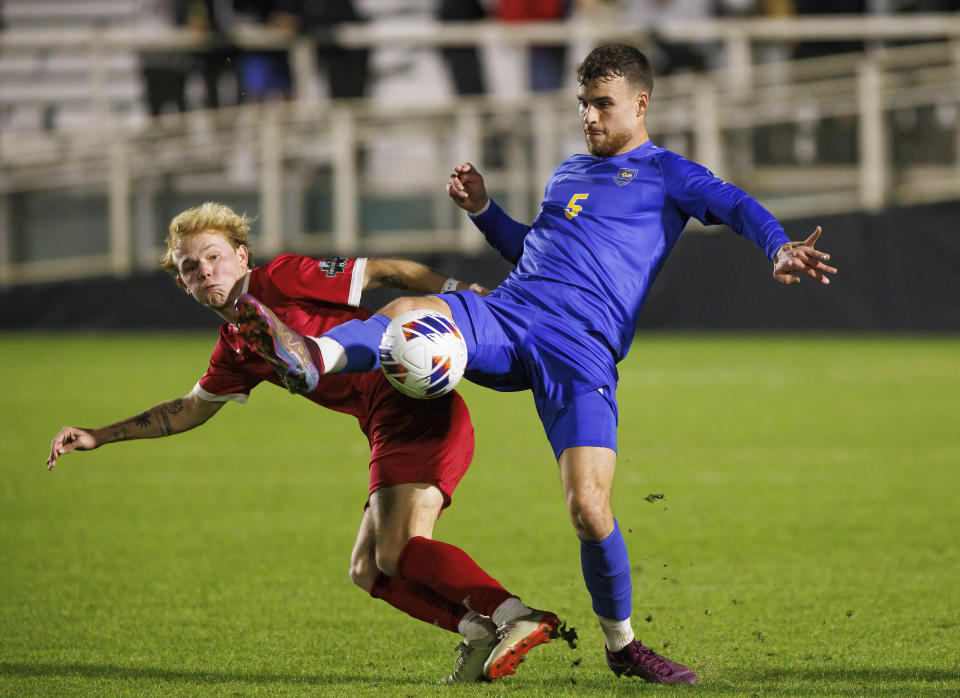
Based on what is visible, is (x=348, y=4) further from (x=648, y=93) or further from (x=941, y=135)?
(x=648, y=93)

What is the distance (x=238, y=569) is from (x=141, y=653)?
135 centimetres

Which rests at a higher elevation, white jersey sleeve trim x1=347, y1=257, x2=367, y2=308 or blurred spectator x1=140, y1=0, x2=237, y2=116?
blurred spectator x1=140, y1=0, x2=237, y2=116

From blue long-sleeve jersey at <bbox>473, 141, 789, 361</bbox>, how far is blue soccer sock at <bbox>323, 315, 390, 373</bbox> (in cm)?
58

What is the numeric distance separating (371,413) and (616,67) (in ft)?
4.44

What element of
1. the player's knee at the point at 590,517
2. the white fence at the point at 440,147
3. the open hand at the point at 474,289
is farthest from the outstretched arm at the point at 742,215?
the white fence at the point at 440,147

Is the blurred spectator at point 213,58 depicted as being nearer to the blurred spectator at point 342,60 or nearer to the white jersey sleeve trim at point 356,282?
the blurred spectator at point 342,60

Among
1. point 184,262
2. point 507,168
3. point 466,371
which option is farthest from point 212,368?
point 507,168

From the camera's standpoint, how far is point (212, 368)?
14.7ft

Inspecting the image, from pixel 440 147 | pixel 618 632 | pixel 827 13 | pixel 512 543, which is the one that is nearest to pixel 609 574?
pixel 618 632

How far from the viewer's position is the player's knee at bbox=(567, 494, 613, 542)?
154 inches

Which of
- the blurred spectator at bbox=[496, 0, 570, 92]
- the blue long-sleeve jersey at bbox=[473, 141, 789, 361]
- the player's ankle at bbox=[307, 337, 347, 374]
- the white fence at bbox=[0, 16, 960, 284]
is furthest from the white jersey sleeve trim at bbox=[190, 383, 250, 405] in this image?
the blurred spectator at bbox=[496, 0, 570, 92]

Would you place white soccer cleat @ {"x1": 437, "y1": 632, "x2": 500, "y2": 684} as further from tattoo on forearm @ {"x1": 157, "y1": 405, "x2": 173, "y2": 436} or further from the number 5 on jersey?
the number 5 on jersey

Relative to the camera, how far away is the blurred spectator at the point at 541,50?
15617mm

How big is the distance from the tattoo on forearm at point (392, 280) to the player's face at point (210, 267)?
1.51ft
